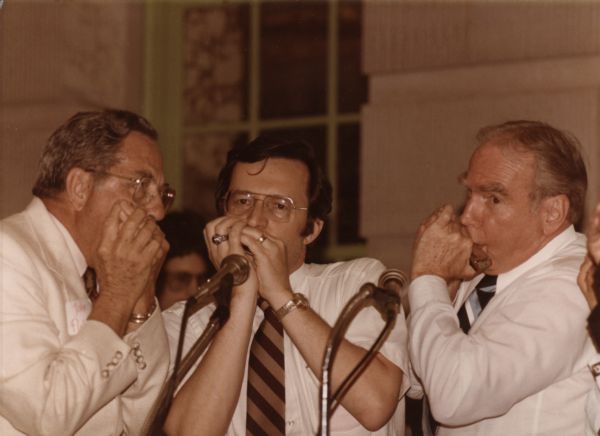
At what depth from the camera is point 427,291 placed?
3.99 metres

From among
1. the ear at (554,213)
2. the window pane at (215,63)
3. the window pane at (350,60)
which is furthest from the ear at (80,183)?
the window pane at (215,63)

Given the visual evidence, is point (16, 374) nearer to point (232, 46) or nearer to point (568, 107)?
point (568, 107)

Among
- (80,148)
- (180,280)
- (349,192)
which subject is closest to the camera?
(80,148)

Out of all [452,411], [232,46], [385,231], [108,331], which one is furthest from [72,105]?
[452,411]

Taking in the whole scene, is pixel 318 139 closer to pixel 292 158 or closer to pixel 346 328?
pixel 292 158

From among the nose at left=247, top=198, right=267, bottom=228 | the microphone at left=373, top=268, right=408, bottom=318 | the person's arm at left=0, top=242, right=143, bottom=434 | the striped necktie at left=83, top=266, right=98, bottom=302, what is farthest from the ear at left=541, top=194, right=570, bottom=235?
the striped necktie at left=83, top=266, right=98, bottom=302

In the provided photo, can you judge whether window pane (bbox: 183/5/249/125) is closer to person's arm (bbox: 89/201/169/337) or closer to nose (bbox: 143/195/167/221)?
nose (bbox: 143/195/167/221)

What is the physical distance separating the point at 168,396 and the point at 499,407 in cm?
97

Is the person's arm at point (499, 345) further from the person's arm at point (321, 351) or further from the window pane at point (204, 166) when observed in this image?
the window pane at point (204, 166)

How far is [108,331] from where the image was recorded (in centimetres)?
377

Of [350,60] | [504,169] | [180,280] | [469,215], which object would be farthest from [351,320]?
[350,60]

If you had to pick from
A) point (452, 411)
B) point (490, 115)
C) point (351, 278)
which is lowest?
point (452, 411)

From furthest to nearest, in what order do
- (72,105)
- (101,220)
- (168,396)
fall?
(72,105) → (101,220) → (168,396)

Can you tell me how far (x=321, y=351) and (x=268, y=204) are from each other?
2.04 ft
